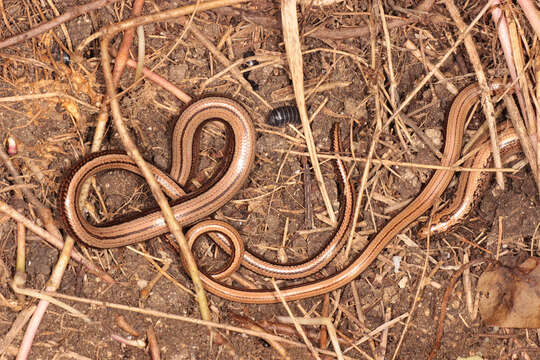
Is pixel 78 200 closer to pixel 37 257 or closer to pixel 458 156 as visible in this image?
pixel 37 257

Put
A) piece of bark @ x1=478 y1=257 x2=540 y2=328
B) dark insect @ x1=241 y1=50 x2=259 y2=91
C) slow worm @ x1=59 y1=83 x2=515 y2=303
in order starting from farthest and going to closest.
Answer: dark insect @ x1=241 y1=50 x2=259 y2=91, piece of bark @ x1=478 y1=257 x2=540 y2=328, slow worm @ x1=59 y1=83 x2=515 y2=303

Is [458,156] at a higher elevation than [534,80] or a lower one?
lower

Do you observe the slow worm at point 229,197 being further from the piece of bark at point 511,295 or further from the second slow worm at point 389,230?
the piece of bark at point 511,295

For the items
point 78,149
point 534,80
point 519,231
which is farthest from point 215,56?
point 519,231

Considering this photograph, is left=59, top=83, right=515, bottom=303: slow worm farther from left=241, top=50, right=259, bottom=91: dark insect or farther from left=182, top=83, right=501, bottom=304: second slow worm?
left=241, top=50, right=259, bottom=91: dark insect

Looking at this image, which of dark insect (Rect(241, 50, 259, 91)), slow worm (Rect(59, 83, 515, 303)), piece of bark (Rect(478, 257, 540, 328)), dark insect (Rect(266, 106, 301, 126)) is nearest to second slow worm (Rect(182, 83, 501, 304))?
slow worm (Rect(59, 83, 515, 303))

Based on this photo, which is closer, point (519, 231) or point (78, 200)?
point (78, 200)
